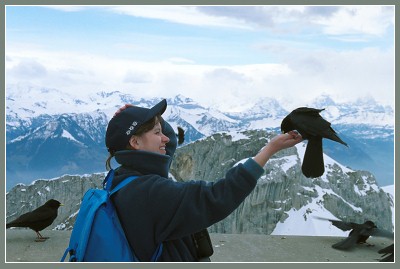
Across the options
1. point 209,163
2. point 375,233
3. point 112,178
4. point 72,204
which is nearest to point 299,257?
point 375,233

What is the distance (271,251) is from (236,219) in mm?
110867

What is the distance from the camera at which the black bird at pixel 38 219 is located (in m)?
7.14

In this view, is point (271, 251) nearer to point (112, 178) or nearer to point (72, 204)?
point (112, 178)

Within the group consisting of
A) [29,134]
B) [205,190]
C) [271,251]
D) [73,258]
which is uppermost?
[205,190]

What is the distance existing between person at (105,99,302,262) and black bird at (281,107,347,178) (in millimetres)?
366

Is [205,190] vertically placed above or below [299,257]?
above

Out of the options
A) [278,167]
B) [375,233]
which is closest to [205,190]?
[375,233]

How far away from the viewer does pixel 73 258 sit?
237 centimetres

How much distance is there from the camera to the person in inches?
87.1

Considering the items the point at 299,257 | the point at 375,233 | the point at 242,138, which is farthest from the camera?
the point at 242,138

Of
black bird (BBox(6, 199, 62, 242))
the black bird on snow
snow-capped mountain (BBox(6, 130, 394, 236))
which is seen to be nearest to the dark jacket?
the black bird on snow

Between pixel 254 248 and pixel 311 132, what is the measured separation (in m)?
3.96

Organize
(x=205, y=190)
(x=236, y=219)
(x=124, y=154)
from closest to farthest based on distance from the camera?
(x=205, y=190) < (x=124, y=154) < (x=236, y=219)

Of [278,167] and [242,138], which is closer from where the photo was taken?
[278,167]
